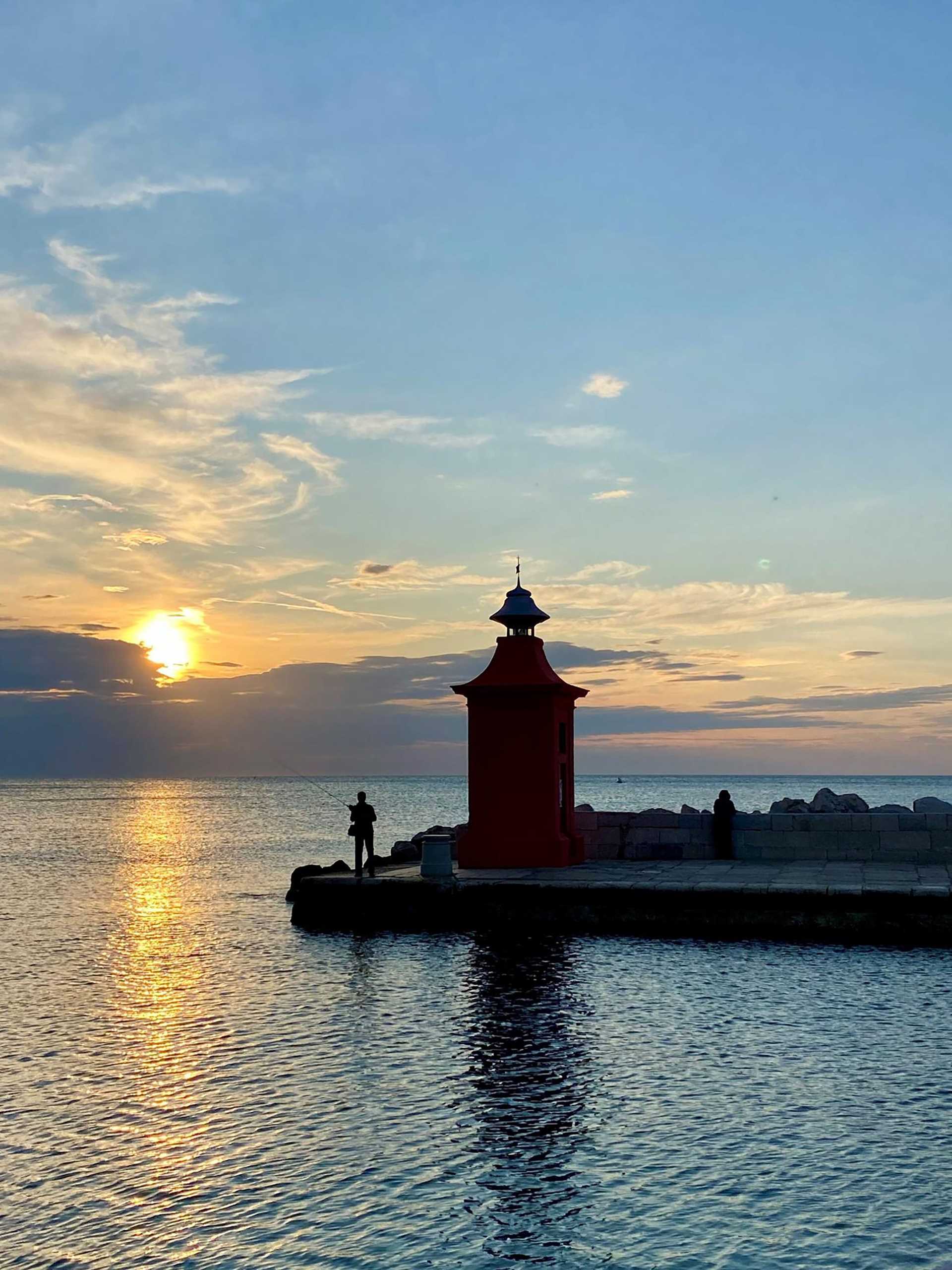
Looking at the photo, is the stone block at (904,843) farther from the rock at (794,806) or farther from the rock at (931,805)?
the rock at (931,805)

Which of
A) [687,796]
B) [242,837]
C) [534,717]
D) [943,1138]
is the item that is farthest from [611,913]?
[687,796]

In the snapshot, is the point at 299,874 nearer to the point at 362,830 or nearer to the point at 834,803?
the point at 362,830

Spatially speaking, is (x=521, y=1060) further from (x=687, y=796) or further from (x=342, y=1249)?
(x=687, y=796)

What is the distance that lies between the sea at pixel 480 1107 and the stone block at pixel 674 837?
584 cm

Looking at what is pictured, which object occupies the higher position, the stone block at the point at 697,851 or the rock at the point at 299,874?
the stone block at the point at 697,851

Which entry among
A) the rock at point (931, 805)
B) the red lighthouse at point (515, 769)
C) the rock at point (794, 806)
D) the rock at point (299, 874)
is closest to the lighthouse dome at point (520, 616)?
the red lighthouse at point (515, 769)

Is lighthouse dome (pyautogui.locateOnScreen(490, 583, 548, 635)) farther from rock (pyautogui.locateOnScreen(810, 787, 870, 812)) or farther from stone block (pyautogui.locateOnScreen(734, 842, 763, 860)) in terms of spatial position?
rock (pyautogui.locateOnScreen(810, 787, 870, 812))

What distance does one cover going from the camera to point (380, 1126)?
36.2 ft

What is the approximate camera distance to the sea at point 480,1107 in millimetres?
8617

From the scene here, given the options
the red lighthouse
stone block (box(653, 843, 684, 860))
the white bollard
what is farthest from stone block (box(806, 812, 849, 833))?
the white bollard

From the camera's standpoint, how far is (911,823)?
971 inches

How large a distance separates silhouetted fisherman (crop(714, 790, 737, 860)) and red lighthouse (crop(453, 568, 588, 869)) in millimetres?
3301

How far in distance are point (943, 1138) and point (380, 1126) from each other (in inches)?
189

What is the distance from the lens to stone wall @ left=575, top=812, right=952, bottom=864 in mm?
24547
